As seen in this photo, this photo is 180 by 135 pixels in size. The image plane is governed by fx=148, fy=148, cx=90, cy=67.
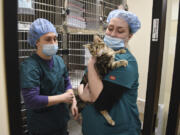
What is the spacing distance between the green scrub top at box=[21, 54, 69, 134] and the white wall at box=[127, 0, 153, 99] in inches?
57.4

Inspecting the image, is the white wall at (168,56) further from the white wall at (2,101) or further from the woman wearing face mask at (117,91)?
the white wall at (2,101)

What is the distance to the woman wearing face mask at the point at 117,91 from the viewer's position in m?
0.85

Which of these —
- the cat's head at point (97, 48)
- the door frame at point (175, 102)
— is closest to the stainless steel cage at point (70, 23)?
the cat's head at point (97, 48)

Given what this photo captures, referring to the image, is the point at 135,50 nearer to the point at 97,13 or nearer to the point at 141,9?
the point at 141,9

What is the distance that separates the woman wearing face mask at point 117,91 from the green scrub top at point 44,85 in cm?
24

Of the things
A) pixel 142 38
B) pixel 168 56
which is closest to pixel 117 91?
pixel 168 56

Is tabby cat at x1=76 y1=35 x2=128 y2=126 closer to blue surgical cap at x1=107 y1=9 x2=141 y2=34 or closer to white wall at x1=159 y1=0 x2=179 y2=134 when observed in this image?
blue surgical cap at x1=107 y1=9 x2=141 y2=34

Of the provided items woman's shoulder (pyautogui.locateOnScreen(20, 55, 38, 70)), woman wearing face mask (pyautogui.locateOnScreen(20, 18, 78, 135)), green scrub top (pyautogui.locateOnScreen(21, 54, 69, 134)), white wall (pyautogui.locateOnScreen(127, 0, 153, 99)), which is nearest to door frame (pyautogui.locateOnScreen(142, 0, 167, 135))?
woman wearing face mask (pyautogui.locateOnScreen(20, 18, 78, 135))

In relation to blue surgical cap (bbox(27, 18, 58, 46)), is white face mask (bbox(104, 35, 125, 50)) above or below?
below

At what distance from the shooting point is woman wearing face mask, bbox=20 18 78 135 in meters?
0.95

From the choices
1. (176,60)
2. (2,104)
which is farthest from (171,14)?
(2,104)

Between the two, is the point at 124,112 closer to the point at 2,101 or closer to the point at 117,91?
the point at 117,91

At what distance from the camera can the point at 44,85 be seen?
40.8 inches

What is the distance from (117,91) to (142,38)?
62.7 inches
